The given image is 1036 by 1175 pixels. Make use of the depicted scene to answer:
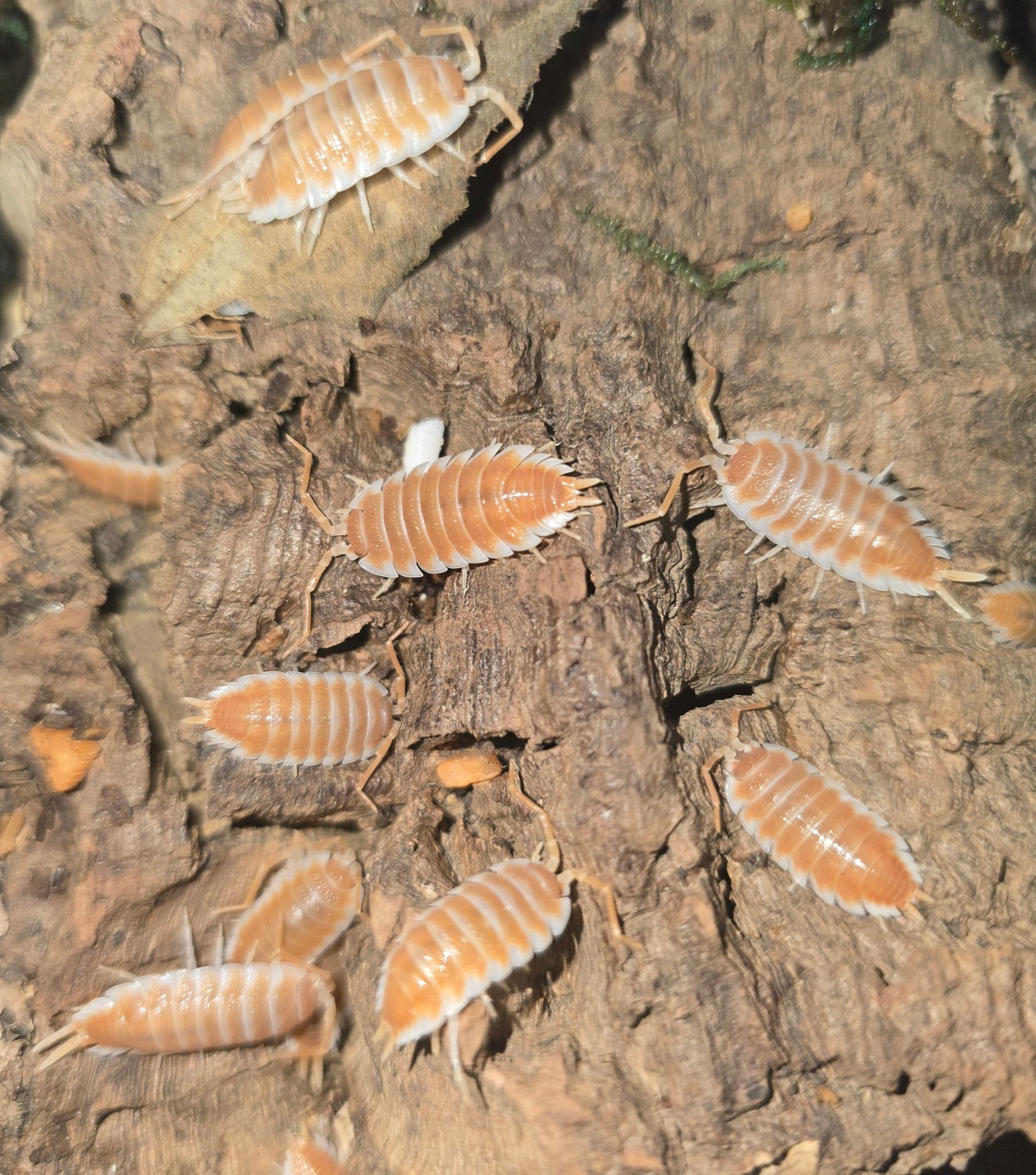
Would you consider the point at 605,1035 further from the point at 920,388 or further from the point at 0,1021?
the point at 920,388

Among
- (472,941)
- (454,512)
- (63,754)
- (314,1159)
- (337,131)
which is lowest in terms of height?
(314,1159)

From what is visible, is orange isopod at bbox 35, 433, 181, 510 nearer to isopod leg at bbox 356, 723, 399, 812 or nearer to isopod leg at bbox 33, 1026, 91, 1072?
isopod leg at bbox 356, 723, 399, 812

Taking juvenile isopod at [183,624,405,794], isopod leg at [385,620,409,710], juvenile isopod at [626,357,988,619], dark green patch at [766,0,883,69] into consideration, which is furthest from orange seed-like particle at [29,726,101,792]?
dark green patch at [766,0,883,69]

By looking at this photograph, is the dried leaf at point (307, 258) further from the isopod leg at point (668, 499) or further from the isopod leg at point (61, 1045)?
the isopod leg at point (61, 1045)

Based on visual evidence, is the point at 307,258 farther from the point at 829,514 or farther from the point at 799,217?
the point at 829,514

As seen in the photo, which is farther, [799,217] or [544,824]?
[799,217]

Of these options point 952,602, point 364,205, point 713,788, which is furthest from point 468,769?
point 364,205

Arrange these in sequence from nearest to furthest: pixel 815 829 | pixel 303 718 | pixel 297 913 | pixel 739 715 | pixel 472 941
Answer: pixel 472 941 < pixel 815 829 < pixel 739 715 < pixel 303 718 < pixel 297 913

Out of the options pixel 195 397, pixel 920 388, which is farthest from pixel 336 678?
pixel 920 388

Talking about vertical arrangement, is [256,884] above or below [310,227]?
below
